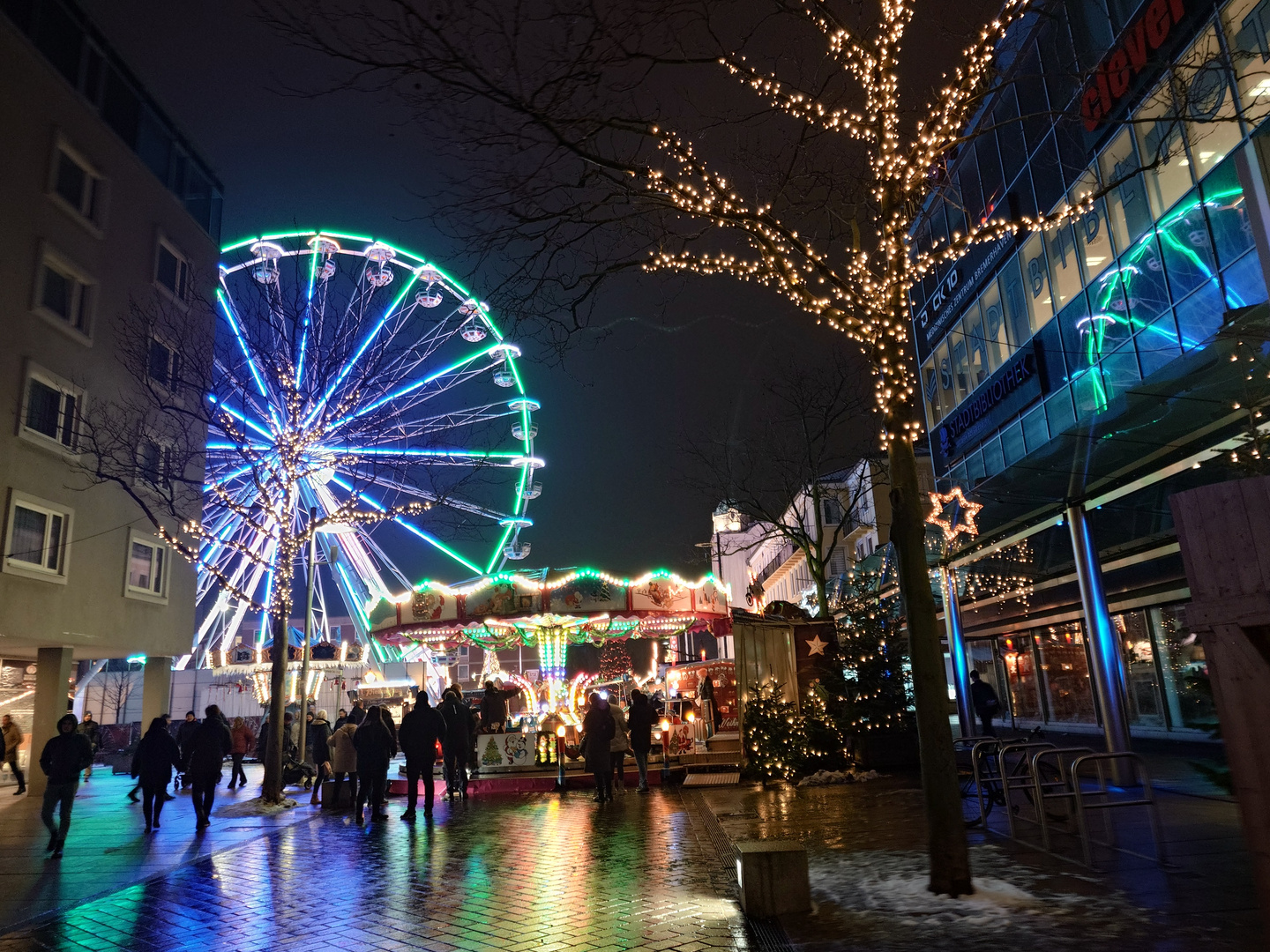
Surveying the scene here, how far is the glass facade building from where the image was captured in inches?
408

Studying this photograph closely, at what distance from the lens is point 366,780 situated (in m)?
12.1

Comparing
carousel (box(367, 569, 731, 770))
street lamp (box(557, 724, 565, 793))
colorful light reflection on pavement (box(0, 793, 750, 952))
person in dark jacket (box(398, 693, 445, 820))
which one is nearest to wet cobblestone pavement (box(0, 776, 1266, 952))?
colorful light reflection on pavement (box(0, 793, 750, 952))

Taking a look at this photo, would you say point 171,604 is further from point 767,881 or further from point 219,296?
point 767,881

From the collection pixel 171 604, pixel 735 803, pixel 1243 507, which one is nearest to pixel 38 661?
pixel 171 604

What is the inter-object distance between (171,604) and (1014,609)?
20971 millimetres

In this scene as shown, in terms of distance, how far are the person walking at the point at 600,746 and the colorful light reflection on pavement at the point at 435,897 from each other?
3037 mm

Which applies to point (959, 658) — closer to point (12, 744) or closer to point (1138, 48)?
point (1138, 48)

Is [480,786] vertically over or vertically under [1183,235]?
under

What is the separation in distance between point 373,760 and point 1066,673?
1679 centimetres

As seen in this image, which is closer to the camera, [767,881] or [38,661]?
[767,881]

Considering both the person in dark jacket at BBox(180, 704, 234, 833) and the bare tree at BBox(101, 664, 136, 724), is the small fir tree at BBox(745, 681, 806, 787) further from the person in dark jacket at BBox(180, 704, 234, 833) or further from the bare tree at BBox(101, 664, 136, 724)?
the bare tree at BBox(101, 664, 136, 724)

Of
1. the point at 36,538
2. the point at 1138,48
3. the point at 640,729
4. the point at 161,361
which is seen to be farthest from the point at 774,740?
the point at 161,361

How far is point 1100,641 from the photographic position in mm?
11922

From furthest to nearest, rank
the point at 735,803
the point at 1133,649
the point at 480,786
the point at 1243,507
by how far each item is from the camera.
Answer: the point at 1133,649
the point at 480,786
the point at 735,803
the point at 1243,507
